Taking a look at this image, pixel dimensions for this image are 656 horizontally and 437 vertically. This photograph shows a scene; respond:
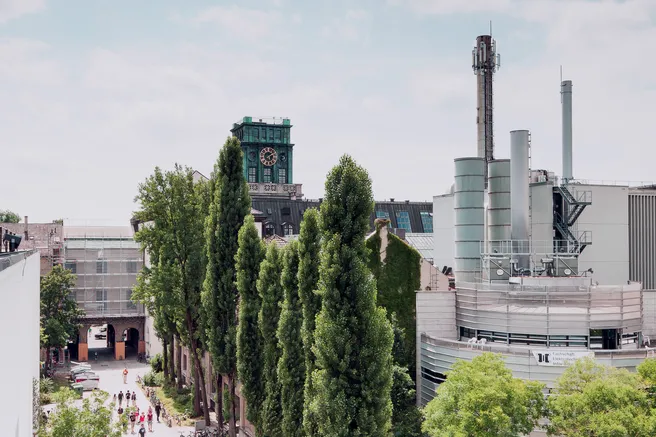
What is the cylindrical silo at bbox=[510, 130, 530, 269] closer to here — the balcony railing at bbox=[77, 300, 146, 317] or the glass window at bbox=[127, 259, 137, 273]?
the balcony railing at bbox=[77, 300, 146, 317]

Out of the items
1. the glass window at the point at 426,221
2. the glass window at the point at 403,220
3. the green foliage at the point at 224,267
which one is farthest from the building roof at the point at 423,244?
the green foliage at the point at 224,267

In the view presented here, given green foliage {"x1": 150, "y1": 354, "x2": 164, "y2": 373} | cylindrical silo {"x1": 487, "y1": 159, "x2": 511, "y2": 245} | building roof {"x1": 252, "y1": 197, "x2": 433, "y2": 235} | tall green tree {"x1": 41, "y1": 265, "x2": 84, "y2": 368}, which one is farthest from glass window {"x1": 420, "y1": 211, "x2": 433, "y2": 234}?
cylindrical silo {"x1": 487, "y1": 159, "x2": 511, "y2": 245}

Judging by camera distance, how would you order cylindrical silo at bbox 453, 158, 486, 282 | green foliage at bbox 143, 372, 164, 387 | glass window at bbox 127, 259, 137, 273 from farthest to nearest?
glass window at bbox 127, 259, 137, 273 < green foliage at bbox 143, 372, 164, 387 < cylindrical silo at bbox 453, 158, 486, 282

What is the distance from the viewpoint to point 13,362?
14930mm

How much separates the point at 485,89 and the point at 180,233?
40.1 m

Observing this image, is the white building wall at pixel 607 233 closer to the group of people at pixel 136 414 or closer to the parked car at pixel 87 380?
the group of people at pixel 136 414

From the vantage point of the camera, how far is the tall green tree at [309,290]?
2923cm

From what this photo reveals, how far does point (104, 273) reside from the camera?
80.9 metres

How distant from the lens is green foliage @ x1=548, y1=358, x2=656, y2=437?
25.8 meters

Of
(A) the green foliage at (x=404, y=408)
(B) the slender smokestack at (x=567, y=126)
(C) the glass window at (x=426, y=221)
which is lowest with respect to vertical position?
(A) the green foliage at (x=404, y=408)

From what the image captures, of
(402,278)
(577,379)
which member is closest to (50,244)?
(402,278)

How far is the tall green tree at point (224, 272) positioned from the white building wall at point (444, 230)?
18.8 m

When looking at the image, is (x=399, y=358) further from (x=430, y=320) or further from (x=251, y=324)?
(x=251, y=324)

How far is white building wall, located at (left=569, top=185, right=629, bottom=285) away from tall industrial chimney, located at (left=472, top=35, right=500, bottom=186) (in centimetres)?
2482
